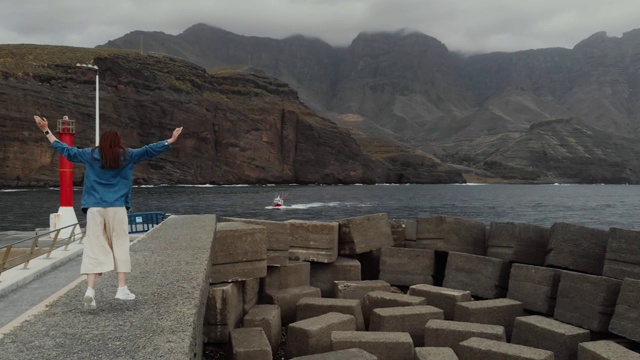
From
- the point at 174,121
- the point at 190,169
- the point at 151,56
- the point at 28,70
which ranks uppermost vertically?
the point at 151,56

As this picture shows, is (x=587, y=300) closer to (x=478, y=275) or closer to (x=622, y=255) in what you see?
(x=622, y=255)

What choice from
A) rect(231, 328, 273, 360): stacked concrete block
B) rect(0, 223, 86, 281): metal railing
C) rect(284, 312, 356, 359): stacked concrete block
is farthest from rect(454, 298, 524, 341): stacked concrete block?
rect(0, 223, 86, 281): metal railing

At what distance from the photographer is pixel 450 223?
14.7 metres

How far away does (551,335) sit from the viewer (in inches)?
382

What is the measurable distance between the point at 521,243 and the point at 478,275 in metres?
1.38

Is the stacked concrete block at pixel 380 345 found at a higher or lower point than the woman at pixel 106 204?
lower

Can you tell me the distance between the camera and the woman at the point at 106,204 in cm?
659

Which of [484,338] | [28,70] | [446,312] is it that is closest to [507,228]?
[446,312]

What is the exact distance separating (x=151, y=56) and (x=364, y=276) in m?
182

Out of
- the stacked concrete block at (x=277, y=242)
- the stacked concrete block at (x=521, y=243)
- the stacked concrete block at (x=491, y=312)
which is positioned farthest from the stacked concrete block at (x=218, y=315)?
the stacked concrete block at (x=521, y=243)

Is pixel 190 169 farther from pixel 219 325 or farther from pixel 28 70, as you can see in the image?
pixel 219 325

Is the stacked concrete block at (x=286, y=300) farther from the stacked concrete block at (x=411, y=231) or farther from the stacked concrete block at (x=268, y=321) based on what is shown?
the stacked concrete block at (x=411, y=231)

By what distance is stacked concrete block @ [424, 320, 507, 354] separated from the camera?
30.8 feet

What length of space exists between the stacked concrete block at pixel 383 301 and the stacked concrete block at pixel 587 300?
8.81 feet
